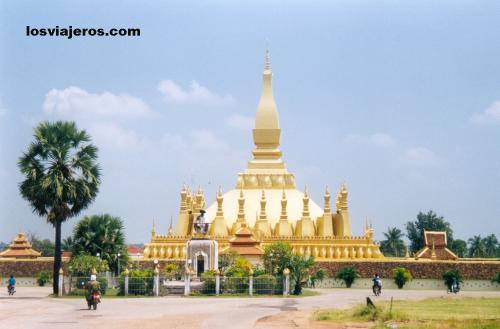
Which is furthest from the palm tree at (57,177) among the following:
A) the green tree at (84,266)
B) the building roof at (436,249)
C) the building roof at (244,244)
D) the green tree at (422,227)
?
the green tree at (422,227)

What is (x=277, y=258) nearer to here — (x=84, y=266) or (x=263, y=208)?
(x=84, y=266)

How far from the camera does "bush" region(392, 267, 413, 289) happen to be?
2269 inches

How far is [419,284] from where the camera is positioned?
5831 centimetres

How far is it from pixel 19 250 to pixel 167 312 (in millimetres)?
37526

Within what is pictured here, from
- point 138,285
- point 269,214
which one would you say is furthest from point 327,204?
point 138,285

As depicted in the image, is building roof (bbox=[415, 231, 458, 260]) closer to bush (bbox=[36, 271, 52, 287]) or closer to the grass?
bush (bbox=[36, 271, 52, 287])

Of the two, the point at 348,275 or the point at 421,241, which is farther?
the point at 421,241

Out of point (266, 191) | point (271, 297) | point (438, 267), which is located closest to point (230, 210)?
point (266, 191)

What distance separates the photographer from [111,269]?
5134 cm

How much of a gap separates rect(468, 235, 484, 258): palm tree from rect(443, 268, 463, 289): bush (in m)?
43.0

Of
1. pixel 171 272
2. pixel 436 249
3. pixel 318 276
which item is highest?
pixel 436 249

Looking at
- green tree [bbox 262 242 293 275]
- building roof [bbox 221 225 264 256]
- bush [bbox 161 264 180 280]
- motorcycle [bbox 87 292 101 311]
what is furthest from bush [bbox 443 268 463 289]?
motorcycle [bbox 87 292 101 311]

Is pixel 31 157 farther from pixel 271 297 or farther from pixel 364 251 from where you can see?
pixel 364 251

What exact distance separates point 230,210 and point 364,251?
1096 centimetres
